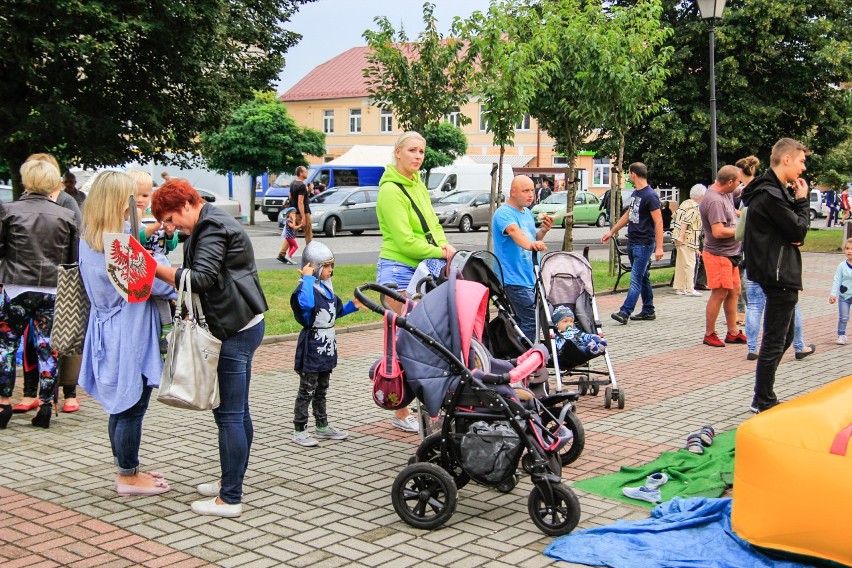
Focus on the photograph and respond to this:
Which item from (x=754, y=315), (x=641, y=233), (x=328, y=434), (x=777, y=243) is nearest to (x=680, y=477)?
(x=777, y=243)

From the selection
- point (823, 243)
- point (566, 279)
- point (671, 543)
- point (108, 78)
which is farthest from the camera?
point (823, 243)

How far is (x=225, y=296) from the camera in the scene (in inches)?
206

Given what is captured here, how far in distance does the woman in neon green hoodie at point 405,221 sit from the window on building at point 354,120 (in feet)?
209

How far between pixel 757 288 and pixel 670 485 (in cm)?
413

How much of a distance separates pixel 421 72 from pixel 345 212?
14.5 metres

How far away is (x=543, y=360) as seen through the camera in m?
5.65

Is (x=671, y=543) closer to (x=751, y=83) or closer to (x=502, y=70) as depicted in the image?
(x=502, y=70)

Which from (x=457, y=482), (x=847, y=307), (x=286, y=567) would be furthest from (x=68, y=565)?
(x=847, y=307)

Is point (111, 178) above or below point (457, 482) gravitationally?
above

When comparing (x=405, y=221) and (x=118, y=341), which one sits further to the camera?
(x=405, y=221)

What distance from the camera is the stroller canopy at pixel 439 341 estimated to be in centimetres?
540

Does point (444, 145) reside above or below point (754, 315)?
above

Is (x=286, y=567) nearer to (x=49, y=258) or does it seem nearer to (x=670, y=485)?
(x=670, y=485)

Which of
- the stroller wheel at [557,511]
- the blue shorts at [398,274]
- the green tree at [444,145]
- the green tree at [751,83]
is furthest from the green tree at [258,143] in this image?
the stroller wheel at [557,511]
